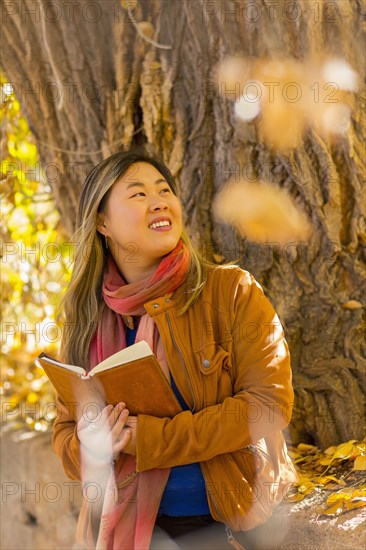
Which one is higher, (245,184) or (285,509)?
(245,184)

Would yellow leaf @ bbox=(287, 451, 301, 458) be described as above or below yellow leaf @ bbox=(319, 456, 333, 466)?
below

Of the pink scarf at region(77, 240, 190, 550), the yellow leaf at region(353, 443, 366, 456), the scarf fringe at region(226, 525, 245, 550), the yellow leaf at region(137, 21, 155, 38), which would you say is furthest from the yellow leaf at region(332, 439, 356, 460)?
the yellow leaf at region(137, 21, 155, 38)

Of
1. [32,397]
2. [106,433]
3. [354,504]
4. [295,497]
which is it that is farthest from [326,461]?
[32,397]

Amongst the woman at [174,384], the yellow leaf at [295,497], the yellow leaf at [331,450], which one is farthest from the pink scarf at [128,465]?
the yellow leaf at [331,450]

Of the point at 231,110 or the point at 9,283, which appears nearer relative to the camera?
the point at 231,110

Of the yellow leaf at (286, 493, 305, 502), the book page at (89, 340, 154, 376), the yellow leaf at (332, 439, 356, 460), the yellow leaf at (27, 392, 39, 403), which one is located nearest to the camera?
the book page at (89, 340, 154, 376)

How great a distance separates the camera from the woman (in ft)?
6.20

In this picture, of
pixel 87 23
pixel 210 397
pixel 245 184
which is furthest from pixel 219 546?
pixel 87 23

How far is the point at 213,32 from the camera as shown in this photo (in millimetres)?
2691

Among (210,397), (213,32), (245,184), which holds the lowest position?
(210,397)

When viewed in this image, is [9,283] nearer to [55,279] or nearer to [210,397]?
[55,279]

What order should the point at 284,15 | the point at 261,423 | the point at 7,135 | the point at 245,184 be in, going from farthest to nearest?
1. the point at 7,135
2. the point at 245,184
3. the point at 284,15
4. the point at 261,423

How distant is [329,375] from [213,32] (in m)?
1.34

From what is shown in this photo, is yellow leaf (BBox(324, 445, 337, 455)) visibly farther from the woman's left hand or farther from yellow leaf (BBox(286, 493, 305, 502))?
the woman's left hand
